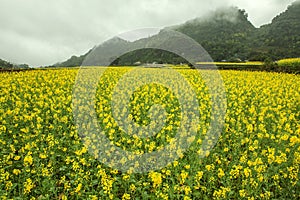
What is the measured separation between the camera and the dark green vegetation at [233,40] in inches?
1483

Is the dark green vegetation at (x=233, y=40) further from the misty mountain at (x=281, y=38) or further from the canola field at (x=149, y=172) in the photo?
the canola field at (x=149, y=172)

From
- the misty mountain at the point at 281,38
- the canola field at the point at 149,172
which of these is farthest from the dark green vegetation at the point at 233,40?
the canola field at the point at 149,172

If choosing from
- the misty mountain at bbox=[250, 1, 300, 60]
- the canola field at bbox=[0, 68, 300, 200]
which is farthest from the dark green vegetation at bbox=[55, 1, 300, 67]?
the canola field at bbox=[0, 68, 300, 200]

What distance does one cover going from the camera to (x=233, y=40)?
5722 cm

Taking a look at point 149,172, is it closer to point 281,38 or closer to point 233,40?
point 281,38

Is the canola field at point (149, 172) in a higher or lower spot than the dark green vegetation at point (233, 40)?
lower

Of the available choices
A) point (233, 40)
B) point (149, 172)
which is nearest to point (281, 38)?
point (233, 40)

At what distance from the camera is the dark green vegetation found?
37.7 m

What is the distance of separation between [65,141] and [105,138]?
30.3 inches

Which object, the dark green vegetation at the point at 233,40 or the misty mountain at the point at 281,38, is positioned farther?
the misty mountain at the point at 281,38

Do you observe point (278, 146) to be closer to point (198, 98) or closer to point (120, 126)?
point (120, 126)

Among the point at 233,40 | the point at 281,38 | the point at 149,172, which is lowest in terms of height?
the point at 149,172

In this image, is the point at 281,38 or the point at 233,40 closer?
the point at 281,38

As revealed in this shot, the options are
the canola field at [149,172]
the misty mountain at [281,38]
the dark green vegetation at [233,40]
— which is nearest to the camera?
the canola field at [149,172]
